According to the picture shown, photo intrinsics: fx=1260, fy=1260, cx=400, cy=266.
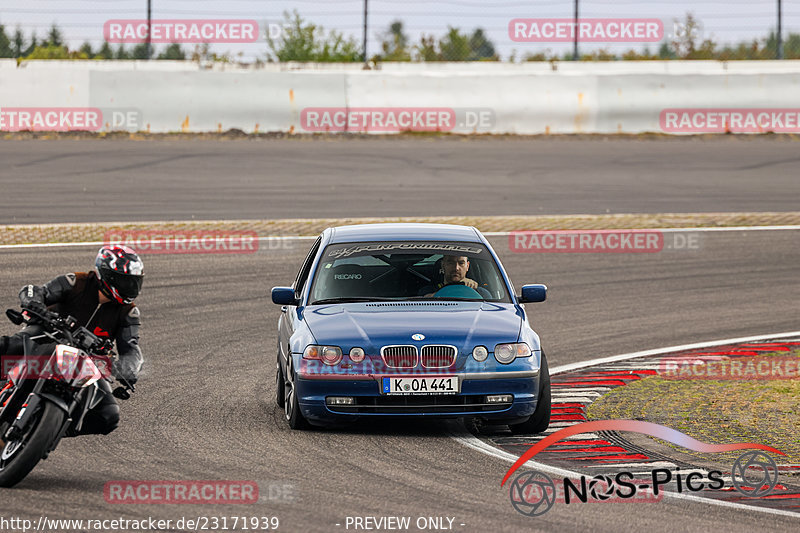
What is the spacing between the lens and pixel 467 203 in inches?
835

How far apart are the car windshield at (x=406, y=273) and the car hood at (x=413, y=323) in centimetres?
22

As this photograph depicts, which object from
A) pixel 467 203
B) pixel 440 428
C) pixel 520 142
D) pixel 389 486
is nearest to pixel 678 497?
pixel 389 486

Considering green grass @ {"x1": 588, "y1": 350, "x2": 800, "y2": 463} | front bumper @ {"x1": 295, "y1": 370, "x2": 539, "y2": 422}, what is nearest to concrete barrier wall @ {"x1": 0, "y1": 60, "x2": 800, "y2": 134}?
green grass @ {"x1": 588, "y1": 350, "x2": 800, "y2": 463}

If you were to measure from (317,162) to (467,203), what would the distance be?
161 inches

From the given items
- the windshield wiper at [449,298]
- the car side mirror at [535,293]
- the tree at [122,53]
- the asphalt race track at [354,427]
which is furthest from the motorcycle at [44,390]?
the tree at [122,53]

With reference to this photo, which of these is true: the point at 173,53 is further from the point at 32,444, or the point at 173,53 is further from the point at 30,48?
the point at 32,444

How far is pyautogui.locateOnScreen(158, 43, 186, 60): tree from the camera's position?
86.9 feet

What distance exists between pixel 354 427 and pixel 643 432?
2.21 metres

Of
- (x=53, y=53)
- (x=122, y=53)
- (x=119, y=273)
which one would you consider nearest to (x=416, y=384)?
(x=119, y=273)

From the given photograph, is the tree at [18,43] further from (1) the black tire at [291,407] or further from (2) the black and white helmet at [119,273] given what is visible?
(2) the black and white helmet at [119,273]

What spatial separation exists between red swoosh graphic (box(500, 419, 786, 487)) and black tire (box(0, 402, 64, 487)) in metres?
2.97

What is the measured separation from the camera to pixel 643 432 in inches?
379

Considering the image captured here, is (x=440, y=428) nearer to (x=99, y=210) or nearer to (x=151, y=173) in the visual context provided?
(x=99, y=210)

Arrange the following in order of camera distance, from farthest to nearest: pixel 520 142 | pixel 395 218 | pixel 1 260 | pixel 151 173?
pixel 520 142, pixel 151 173, pixel 395 218, pixel 1 260
